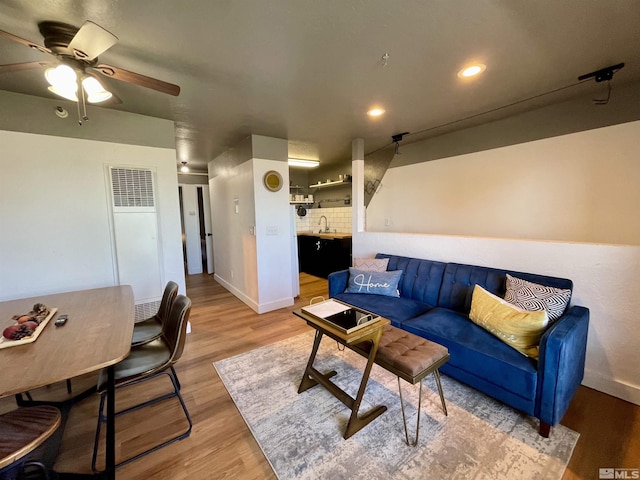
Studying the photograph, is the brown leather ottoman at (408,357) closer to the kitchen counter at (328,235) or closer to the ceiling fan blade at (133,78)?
the ceiling fan blade at (133,78)

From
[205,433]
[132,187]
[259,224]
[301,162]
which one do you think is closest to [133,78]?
[132,187]

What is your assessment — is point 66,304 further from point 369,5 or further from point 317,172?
point 317,172

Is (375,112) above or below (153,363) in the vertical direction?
above

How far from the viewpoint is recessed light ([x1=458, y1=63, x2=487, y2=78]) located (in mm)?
1926

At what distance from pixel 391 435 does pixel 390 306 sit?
1.10 m

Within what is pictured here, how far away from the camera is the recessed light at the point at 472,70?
193 cm

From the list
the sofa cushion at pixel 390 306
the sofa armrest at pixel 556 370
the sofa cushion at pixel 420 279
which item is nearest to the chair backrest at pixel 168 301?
the sofa cushion at pixel 390 306

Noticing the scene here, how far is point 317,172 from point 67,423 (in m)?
5.62

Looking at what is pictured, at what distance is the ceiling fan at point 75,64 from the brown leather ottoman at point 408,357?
2101mm

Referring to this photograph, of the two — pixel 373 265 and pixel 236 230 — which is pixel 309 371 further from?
pixel 236 230

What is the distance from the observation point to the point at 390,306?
98.7 inches

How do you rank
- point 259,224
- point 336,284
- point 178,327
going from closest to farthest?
point 178,327 < point 336,284 < point 259,224

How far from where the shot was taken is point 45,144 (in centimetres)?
229

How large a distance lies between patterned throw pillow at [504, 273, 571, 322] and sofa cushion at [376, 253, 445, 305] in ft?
2.12
